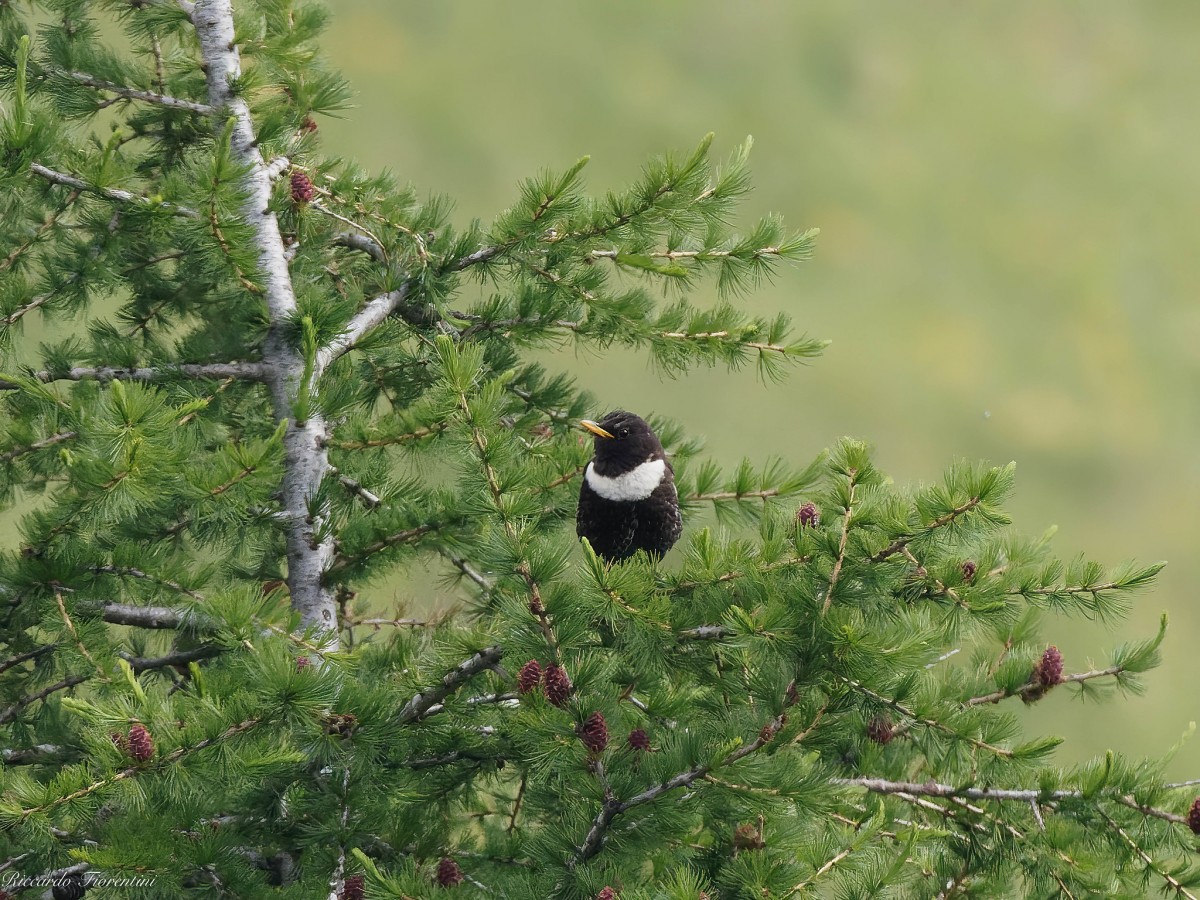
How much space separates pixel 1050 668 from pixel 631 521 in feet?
6.21

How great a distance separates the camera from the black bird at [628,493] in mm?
5414

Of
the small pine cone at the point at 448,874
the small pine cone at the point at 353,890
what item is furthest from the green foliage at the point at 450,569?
the small pine cone at the point at 353,890

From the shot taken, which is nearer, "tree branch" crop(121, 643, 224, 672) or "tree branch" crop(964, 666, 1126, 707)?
"tree branch" crop(964, 666, 1126, 707)

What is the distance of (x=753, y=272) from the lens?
5414 mm

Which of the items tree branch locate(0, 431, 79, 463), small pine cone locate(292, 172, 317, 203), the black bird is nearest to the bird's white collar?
the black bird

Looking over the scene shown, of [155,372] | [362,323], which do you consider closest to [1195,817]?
[362,323]

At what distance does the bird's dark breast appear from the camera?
5.43 meters

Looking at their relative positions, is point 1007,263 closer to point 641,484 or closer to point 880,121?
point 880,121

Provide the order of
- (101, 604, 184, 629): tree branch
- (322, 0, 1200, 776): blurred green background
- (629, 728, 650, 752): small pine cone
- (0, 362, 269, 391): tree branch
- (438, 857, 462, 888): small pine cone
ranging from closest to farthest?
(629, 728, 650, 752): small pine cone → (438, 857, 462, 888): small pine cone → (101, 604, 184, 629): tree branch → (0, 362, 269, 391): tree branch → (322, 0, 1200, 776): blurred green background

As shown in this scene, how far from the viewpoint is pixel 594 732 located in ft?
11.6

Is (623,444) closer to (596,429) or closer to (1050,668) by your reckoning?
(596,429)

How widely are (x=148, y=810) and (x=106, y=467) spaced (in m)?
1.08

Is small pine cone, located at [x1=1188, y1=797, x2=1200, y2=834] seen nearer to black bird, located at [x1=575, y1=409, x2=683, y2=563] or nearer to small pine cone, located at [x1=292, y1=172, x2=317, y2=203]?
black bird, located at [x1=575, y1=409, x2=683, y2=563]

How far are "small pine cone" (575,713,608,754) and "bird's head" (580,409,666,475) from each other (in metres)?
2.00
